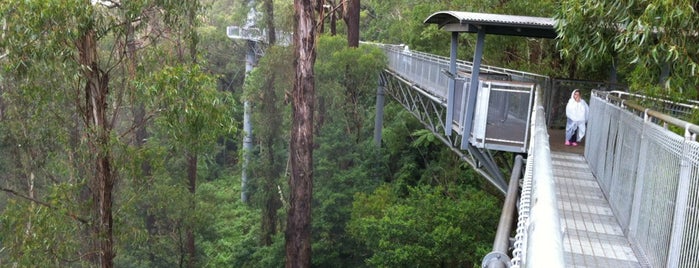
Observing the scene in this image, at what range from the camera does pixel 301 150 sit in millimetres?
15352

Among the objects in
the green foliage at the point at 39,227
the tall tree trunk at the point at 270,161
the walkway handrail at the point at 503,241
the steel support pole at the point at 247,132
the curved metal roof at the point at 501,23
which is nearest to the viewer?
the walkway handrail at the point at 503,241

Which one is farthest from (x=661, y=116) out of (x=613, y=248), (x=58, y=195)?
(x=58, y=195)

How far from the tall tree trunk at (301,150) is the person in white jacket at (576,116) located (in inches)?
245

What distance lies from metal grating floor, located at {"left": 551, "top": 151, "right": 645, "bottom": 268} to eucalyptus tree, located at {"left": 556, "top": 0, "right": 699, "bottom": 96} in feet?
4.59

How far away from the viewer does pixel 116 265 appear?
23516 millimetres

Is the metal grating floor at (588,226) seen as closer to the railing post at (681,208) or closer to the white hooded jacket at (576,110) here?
the railing post at (681,208)

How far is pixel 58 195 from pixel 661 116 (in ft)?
34.9

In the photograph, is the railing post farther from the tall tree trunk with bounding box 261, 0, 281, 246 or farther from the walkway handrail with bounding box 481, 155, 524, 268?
the tall tree trunk with bounding box 261, 0, 281, 246

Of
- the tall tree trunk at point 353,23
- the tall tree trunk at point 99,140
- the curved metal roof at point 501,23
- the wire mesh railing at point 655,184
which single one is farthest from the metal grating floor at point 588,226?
the tall tree trunk at point 353,23

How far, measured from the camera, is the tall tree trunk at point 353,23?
2508cm

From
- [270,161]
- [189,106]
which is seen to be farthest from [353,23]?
[189,106]

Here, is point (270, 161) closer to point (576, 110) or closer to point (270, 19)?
point (270, 19)

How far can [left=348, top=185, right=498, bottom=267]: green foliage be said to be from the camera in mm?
14969

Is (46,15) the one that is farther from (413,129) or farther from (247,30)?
(247,30)
